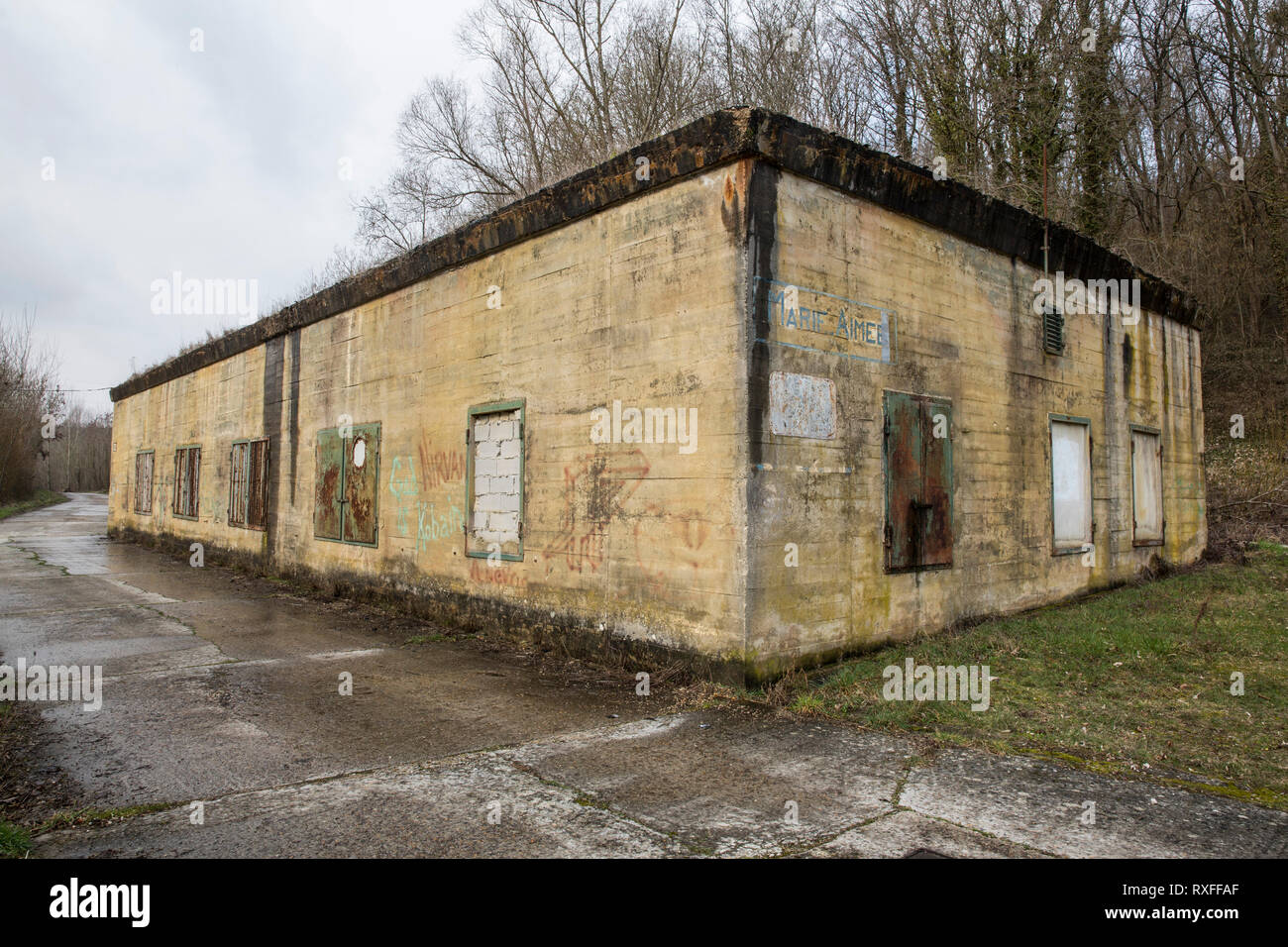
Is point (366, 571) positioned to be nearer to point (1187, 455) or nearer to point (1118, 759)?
point (1118, 759)

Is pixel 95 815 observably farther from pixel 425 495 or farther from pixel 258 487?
pixel 258 487

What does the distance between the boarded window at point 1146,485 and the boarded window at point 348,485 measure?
10.6 meters

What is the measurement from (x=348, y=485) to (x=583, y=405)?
5.35 metres

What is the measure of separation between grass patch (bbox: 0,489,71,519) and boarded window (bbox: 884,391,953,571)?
35158mm

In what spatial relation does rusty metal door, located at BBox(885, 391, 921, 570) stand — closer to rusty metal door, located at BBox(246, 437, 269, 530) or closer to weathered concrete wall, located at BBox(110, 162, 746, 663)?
weathered concrete wall, located at BBox(110, 162, 746, 663)

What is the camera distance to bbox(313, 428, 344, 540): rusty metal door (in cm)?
1137

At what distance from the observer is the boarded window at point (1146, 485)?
11320 mm

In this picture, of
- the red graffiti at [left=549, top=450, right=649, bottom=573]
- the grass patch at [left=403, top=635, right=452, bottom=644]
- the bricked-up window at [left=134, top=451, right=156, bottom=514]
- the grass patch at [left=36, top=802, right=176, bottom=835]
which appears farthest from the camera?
→ the bricked-up window at [left=134, top=451, right=156, bottom=514]

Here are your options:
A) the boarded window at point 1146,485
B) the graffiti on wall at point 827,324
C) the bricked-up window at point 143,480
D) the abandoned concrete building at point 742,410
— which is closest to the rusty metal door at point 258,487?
the abandoned concrete building at point 742,410

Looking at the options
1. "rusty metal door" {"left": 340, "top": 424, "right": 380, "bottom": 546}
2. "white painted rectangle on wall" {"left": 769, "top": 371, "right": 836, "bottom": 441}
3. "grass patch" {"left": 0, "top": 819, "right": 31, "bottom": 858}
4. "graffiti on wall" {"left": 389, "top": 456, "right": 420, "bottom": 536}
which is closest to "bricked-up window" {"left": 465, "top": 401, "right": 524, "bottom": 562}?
"graffiti on wall" {"left": 389, "top": 456, "right": 420, "bottom": 536}

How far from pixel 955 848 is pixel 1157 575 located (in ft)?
34.4

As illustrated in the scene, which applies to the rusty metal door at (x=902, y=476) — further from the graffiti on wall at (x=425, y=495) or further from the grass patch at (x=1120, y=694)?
the graffiti on wall at (x=425, y=495)

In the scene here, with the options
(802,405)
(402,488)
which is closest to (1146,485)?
(802,405)
